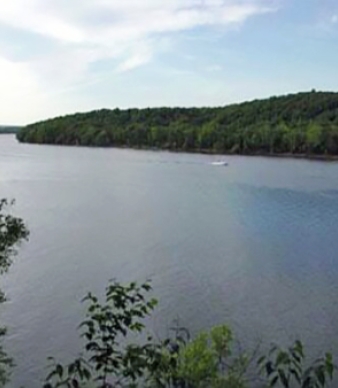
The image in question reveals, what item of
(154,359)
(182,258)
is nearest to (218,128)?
(182,258)

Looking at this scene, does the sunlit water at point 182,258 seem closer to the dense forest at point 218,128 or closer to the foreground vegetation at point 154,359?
the foreground vegetation at point 154,359

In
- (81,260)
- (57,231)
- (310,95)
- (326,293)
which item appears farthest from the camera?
(310,95)

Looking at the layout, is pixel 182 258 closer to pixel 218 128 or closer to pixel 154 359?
pixel 154 359

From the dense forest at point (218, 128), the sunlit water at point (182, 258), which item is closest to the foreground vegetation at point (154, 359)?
the sunlit water at point (182, 258)

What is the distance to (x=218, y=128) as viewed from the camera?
3457 inches

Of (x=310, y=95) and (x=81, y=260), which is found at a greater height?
(x=310, y=95)

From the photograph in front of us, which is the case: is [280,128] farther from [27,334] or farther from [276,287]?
[27,334]

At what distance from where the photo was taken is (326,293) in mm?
15875

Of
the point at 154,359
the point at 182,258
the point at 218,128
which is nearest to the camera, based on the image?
the point at 154,359

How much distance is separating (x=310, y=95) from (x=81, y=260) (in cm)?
8963

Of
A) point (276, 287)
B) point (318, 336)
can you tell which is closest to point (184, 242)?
point (276, 287)

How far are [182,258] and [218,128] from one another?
6960cm

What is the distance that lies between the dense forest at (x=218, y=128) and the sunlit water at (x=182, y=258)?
3675 centimetres

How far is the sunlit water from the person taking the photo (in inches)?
518
